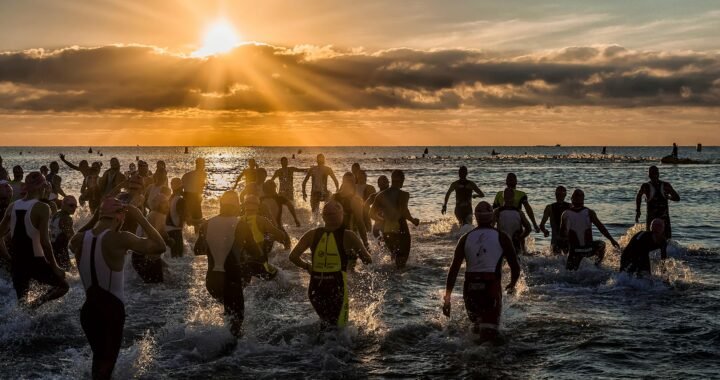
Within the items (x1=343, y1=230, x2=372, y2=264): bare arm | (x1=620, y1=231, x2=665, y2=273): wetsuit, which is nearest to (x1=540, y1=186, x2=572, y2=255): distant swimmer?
(x1=620, y1=231, x2=665, y2=273): wetsuit

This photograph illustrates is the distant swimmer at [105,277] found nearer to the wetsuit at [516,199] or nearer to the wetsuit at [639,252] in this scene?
the wetsuit at [639,252]

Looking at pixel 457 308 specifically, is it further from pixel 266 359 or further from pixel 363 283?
pixel 266 359

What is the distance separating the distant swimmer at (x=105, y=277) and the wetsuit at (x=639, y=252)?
8720 mm

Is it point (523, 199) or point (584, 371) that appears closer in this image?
point (584, 371)

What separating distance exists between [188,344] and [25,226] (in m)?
2.63

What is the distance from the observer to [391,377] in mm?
7930

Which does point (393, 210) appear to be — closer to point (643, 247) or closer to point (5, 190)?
point (643, 247)

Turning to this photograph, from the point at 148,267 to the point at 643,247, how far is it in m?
8.81

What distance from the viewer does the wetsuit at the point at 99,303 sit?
6.44 metres

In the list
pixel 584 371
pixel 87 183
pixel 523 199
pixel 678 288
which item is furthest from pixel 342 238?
pixel 87 183

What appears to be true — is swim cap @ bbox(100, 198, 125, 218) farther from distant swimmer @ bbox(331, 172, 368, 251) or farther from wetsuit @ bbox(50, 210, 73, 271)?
distant swimmer @ bbox(331, 172, 368, 251)

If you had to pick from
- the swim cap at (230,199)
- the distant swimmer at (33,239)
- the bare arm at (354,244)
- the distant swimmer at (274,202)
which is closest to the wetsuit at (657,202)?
the distant swimmer at (274,202)

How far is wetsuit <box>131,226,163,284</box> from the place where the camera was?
39.7 feet

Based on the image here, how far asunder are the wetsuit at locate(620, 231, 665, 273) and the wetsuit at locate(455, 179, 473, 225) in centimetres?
577
